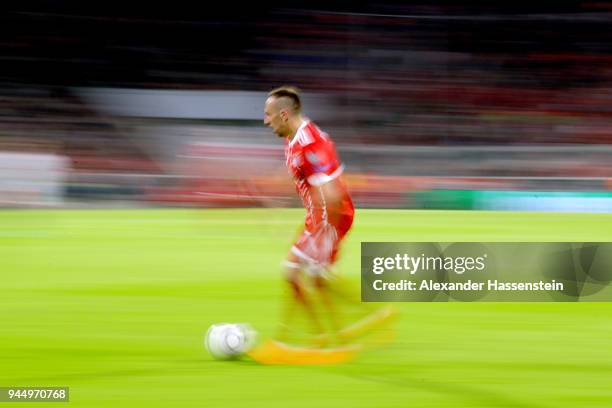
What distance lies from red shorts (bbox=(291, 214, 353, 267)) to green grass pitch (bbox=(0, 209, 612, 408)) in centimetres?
62

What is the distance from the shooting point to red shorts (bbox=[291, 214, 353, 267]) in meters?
5.63

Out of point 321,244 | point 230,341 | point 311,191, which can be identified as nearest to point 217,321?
point 230,341

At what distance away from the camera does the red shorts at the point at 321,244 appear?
5.63 metres

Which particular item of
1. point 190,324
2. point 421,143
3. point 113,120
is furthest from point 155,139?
point 190,324

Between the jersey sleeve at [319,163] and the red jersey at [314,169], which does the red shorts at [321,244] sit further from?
the jersey sleeve at [319,163]

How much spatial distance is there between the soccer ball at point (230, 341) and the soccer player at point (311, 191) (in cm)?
36

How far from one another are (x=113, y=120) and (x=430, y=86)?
288 inches

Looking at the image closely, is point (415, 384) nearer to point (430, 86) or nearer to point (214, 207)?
point (214, 207)

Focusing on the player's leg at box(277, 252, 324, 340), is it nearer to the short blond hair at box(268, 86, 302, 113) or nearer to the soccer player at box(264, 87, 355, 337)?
the soccer player at box(264, 87, 355, 337)

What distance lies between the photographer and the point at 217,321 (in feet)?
24.5

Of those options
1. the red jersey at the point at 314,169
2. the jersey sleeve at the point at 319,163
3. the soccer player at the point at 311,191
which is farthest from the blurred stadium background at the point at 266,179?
the jersey sleeve at the point at 319,163

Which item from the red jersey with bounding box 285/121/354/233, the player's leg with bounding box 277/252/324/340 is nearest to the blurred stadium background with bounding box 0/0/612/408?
the player's leg with bounding box 277/252/324/340

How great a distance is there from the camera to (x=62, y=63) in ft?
80.5

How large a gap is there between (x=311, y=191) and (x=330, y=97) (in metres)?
18.2
